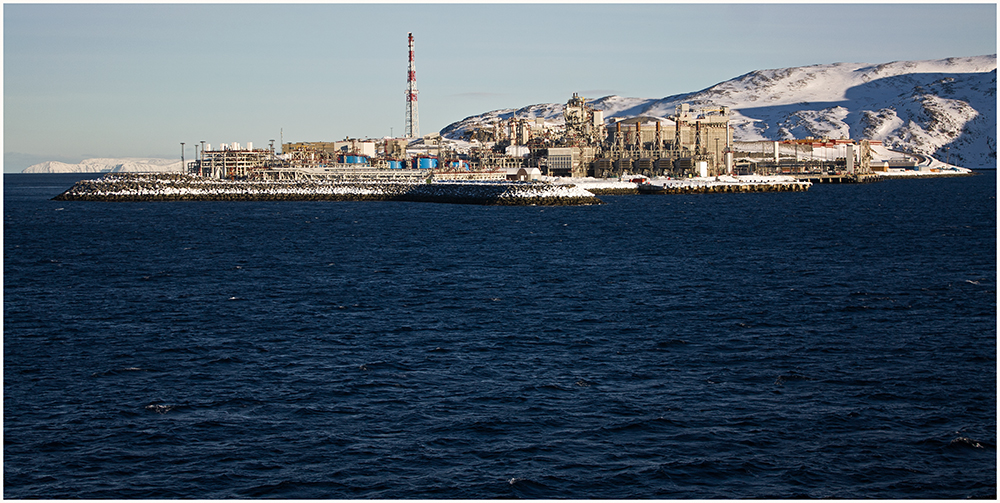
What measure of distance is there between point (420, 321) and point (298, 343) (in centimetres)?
623

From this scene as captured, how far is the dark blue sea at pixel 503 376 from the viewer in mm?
21594

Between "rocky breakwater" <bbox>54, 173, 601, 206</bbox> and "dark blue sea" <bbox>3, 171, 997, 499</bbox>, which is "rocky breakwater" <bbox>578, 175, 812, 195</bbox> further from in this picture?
"dark blue sea" <bbox>3, 171, 997, 499</bbox>

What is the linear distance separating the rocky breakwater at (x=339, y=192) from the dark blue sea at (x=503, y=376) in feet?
224

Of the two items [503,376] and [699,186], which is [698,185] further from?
[503,376]

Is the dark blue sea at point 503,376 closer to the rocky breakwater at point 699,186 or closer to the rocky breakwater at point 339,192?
the rocky breakwater at point 339,192

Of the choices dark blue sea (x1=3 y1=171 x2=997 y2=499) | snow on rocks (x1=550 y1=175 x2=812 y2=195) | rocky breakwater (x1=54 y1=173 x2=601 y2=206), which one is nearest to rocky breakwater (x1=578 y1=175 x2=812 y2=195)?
snow on rocks (x1=550 y1=175 x2=812 y2=195)

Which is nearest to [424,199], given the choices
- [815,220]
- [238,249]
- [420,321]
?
[815,220]

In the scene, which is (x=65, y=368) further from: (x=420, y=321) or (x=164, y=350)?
(x=420, y=321)

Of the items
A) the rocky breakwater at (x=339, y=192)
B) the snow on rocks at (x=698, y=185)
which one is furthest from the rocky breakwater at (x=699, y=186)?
the rocky breakwater at (x=339, y=192)

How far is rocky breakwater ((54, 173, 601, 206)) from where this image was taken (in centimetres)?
13188

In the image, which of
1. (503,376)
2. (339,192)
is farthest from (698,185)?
(503,376)

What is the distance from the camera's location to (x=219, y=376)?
97.9 ft

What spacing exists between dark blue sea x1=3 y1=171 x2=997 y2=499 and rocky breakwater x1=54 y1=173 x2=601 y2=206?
224ft

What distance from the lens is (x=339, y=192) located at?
151m
